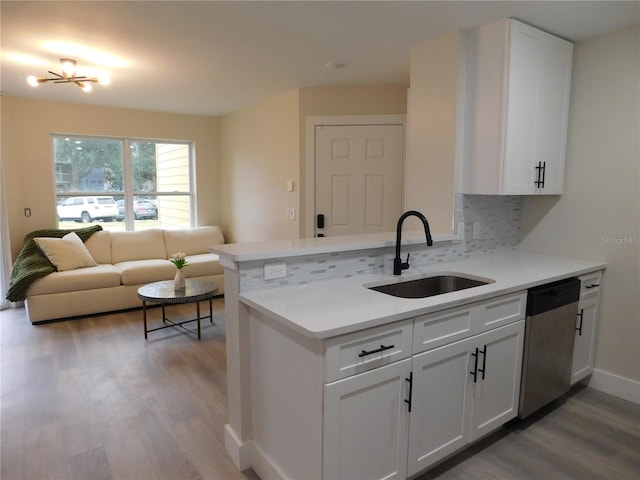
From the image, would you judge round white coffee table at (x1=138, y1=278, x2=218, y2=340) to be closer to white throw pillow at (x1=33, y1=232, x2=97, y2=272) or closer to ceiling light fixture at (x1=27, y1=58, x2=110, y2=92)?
white throw pillow at (x1=33, y1=232, x2=97, y2=272)

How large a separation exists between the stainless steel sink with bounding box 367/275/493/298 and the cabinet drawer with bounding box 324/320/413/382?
0.53 m

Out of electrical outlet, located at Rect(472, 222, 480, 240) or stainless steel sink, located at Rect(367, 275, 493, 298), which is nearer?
stainless steel sink, located at Rect(367, 275, 493, 298)

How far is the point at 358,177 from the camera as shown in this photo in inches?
158

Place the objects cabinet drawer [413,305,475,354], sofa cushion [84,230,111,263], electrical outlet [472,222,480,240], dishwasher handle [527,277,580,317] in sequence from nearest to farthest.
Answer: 1. cabinet drawer [413,305,475,354]
2. dishwasher handle [527,277,580,317]
3. electrical outlet [472,222,480,240]
4. sofa cushion [84,230,111,263]

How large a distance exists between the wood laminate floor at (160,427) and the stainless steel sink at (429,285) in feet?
2.79

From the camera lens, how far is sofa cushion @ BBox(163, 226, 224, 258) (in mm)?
5477

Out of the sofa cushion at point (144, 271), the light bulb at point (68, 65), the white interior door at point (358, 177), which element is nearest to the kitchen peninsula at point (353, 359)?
the white interior door at point (358, 177)

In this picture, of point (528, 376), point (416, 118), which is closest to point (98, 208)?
point (416, 118)

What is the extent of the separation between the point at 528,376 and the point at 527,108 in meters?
1.65

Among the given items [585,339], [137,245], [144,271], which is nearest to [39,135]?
[137,245]

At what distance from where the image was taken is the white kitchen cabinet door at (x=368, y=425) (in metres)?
1.54

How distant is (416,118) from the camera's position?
9.73 feet

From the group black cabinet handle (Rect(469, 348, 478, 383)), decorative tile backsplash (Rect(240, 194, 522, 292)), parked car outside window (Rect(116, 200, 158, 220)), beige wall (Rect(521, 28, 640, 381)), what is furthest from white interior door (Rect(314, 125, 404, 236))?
parked car outside window (Rect(116, 200, 158, 220))

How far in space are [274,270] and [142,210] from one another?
4353 millimetres
